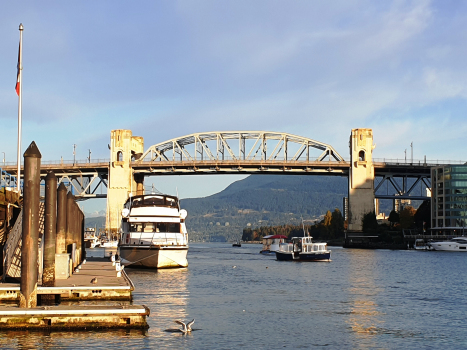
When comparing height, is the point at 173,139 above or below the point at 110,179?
above

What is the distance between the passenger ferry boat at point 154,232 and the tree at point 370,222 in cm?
8704

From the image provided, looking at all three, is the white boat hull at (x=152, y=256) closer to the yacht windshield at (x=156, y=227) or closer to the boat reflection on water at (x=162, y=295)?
the boat reflection on water at (x=162, y=295)

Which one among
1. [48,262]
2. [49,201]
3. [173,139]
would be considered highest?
[173,139]

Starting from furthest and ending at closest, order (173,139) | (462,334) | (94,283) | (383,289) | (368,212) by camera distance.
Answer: (173,139) < (368,212) < (383,289) < (94,283) < (462,334)

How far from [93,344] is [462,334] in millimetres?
16083

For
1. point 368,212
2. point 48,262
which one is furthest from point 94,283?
point 368,212

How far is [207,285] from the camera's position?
50.7m

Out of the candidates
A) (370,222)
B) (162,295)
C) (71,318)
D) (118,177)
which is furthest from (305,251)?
(118,177)

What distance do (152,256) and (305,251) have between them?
35.5m

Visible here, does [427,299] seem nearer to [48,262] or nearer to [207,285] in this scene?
[207,285]

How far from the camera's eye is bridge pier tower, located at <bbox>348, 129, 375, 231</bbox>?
145500 mm

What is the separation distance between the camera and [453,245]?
458 feet

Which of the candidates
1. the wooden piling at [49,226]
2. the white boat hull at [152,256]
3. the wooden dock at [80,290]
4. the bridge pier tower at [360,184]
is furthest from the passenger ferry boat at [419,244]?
the wooden piling at [49,226]

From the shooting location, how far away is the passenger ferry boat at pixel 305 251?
8988 centimetres
